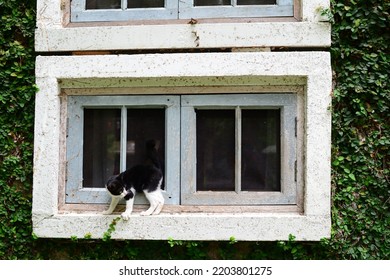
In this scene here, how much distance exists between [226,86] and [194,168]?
2.31 feet

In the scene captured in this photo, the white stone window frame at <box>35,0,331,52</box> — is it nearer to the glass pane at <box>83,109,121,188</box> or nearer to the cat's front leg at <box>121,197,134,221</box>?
the glass pane at <box>83,109,121,188</box>

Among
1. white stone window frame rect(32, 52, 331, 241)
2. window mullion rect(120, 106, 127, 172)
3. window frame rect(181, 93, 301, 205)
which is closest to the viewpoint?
white stone window frame rect(32, 52, 331, 241)

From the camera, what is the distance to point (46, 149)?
3.23 m

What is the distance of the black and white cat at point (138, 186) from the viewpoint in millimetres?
3145

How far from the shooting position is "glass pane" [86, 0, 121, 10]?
3381mm

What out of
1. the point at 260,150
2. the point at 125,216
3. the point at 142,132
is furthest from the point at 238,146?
the point at 125,216

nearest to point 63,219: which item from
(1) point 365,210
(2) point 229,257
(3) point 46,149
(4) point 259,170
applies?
(3) point 46,149

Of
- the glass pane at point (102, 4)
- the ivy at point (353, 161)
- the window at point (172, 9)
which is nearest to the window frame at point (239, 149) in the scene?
the ivy at point (353, 161)

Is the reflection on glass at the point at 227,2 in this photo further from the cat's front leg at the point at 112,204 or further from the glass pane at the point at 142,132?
the cat's front leg at the point at 112,204

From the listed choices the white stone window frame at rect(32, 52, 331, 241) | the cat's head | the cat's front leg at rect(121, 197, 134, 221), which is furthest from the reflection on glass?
the cat's front leg at rect(121, 197, 134, 221)

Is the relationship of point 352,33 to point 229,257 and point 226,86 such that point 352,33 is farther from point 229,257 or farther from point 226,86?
point 229,257

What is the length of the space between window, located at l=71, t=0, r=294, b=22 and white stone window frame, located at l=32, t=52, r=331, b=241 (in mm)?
373

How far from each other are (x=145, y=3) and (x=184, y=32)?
464 mm

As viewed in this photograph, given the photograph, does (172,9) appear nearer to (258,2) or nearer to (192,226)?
(258,2)
